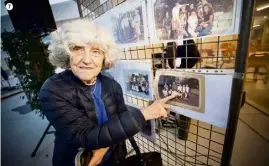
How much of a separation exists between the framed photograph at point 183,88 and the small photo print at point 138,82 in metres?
0.07

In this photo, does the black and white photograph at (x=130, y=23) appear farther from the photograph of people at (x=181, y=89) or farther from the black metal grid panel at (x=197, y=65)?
the photograph of people at (x=181, y=89)

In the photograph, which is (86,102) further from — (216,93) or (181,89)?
(216,93)

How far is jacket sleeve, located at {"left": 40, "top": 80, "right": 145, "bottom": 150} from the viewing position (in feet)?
1.90

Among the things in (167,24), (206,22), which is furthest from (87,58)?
(206,22)

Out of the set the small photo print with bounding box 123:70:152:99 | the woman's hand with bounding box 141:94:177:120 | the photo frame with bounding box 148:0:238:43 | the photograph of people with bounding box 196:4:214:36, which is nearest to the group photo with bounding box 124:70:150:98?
the small photo print with bounding box 123:70:152:99

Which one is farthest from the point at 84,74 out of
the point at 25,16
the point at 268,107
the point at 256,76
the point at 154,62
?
the point at 256,76

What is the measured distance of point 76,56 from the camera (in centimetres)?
72

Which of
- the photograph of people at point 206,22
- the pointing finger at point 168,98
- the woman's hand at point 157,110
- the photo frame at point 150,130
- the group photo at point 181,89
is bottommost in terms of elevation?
the photo frame at point 150,130

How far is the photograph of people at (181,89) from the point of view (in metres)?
0.57

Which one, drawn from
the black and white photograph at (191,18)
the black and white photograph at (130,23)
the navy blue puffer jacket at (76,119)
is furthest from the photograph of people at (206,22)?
the navy blue puffer jacket at (76,119)

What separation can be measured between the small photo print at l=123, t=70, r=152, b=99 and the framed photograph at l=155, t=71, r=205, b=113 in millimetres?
67

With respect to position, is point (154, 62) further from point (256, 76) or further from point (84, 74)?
point (256, 76)

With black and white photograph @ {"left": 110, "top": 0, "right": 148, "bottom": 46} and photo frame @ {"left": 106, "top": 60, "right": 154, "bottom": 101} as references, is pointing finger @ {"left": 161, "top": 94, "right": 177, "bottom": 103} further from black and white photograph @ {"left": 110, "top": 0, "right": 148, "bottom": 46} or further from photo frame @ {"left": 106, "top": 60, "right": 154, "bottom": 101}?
black and white photograph @ {"left": 110, "top": 0, "right": 148, "bottom": 46}

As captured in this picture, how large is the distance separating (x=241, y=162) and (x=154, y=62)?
56.8 inches
